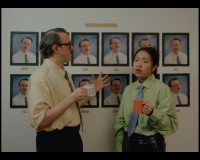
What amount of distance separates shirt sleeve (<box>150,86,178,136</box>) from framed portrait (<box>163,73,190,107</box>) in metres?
0.61

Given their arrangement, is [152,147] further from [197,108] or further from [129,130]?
[197,108]

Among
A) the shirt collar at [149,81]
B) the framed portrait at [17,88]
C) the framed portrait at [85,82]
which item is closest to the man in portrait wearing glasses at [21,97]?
the framed portrait at [17,88]

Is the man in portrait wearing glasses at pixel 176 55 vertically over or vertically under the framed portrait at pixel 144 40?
under

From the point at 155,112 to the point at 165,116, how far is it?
0.47 ft

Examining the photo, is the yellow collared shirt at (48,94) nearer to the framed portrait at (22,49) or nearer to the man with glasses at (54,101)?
the man with glasses at (54,101)

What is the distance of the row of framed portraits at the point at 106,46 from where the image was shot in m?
2.21

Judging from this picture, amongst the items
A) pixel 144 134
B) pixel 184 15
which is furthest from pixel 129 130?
pixel 184 15

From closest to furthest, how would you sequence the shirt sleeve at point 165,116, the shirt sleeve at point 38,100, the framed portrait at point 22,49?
the shirt sleeve at point 38,100 < the shirt sleeve at point 165,116 < the framed portrait at point 22,49

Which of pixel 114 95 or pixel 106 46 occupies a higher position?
pixel 106 46

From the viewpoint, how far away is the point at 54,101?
159 cm

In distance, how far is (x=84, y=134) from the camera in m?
2.27

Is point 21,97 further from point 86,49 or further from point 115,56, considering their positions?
point 115,56

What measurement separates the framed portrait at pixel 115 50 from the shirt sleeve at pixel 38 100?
964 mm

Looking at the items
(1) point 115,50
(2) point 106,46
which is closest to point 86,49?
(2) point 106,46
